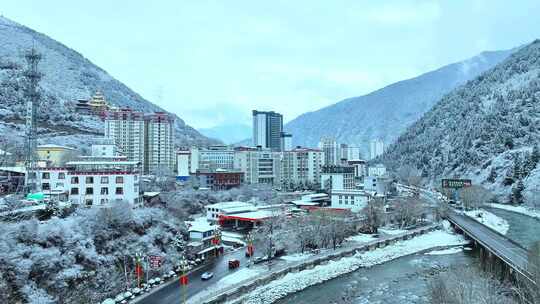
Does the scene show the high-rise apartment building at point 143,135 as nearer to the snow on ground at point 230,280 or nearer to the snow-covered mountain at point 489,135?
the snow on ground at point 230,280

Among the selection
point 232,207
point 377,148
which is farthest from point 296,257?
point 377,148

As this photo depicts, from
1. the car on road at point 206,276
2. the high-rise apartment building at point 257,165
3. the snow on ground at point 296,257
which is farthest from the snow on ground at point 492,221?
the high-rise apartment building at point 257,165

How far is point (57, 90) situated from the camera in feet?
383

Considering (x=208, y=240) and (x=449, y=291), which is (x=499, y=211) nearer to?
(x=208, y=240)

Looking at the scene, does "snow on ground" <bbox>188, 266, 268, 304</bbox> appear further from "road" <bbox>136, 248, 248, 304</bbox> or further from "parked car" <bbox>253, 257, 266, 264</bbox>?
"parked car" <bbox>253, 257, 266, 264</bbox>

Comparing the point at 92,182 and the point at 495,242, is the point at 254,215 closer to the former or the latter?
the point at 92,182

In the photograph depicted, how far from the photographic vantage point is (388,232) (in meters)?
46.9

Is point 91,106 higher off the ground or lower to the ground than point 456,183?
higher

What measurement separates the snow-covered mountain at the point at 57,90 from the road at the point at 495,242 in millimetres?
46768

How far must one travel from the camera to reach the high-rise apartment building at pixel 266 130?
15150 cm

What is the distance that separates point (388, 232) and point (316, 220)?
13249 mm

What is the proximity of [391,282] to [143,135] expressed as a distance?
6320cm

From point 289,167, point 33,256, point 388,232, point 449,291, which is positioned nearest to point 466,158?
point 289,167

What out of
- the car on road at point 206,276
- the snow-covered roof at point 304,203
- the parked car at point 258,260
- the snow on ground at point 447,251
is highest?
the snow-covered roof at point 304,203
